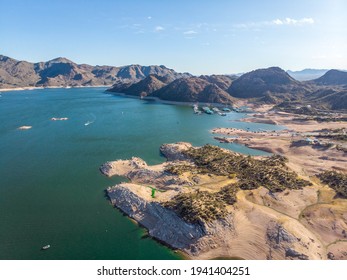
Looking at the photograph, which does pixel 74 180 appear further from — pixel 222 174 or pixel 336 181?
pixel 336 181

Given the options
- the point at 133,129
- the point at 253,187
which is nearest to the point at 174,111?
the point at 133,129

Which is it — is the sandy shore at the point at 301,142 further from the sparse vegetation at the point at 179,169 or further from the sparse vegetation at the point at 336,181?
the sparse vegetation at the point at 179,169

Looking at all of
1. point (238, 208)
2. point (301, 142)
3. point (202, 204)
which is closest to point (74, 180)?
point (202, 204)

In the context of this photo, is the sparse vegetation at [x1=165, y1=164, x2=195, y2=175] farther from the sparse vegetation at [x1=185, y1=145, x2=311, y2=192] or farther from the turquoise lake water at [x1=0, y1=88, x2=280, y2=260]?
the turquoise lake water at [x1=0, y1=88, x2=280, y2=260]

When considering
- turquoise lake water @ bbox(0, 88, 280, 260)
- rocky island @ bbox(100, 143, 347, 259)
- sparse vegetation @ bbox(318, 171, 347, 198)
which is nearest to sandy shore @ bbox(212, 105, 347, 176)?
sparse vegetation @ bbox(318, 171, 347, 198)

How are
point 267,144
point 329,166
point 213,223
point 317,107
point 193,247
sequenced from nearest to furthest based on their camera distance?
point 193,247
point 213,223
point 329,166
point 267,144
point 317,107

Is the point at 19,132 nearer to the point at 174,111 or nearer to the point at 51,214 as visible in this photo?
the point at 51,214

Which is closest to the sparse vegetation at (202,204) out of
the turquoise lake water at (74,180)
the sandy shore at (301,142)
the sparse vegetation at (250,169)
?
the turquoise lake water at (74,180)
